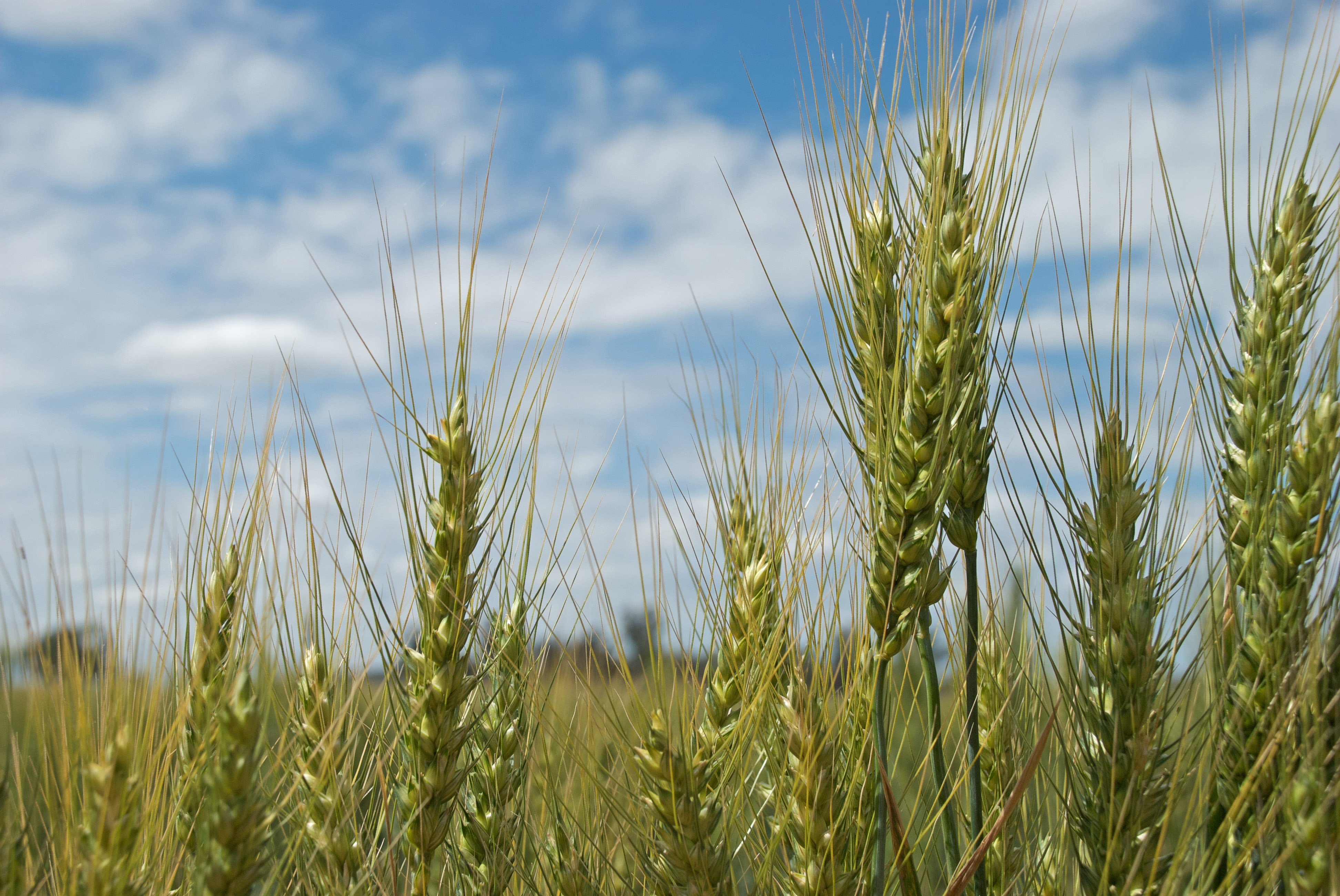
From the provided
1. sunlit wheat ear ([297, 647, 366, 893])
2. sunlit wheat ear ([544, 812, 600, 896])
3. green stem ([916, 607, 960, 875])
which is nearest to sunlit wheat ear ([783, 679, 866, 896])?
green stem ([916, 607, 960, 875])

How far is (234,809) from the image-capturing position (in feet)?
4.61

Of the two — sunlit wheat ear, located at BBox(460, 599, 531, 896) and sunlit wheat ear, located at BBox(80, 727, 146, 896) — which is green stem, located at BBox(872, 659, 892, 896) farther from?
sunlit wheat ear, located at BBox(80, 727, 146, 896)

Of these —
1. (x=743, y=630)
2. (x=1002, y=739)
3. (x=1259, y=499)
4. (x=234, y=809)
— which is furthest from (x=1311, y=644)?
(x=234, y=809)

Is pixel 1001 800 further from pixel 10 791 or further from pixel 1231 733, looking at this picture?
pixel 10 791

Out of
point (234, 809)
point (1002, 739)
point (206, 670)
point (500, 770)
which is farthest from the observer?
point (1002, 739)

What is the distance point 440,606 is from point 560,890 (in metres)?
0.69

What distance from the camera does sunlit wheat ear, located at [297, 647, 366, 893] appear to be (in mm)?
1712

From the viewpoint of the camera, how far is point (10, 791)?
1.79 meters

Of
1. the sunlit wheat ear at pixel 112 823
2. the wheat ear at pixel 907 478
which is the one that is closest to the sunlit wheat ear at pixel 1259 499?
the wheat ear at pixel 907 478

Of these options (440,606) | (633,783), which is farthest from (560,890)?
(440,606)

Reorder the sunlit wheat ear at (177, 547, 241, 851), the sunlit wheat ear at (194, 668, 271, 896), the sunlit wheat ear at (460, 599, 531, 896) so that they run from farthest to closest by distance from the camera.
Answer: the sunlit wheat ear at (460, 599, 531, 896), the sunlit wheat ear at (177, 547, 241, 851), the sunlit wheat ear at (194, 668, 271, 896)

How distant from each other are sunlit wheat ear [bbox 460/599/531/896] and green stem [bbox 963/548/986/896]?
83cm

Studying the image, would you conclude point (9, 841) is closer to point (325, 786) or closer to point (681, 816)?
point (325, 786)

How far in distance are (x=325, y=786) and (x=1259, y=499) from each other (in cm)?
174
